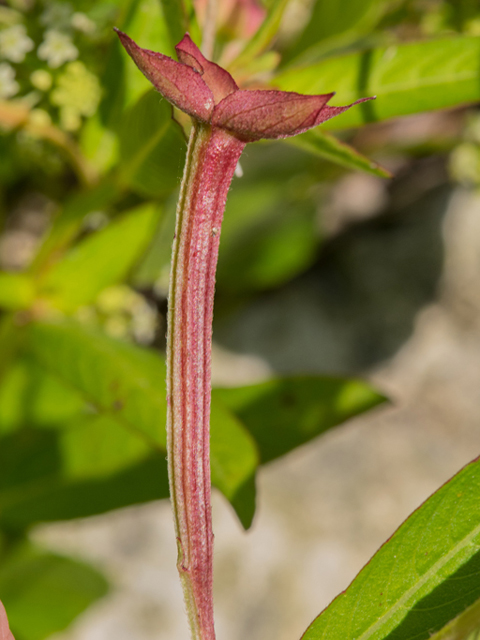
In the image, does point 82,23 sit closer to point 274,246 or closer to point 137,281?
point 137,281

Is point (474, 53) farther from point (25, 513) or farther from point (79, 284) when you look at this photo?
point (25, 513)

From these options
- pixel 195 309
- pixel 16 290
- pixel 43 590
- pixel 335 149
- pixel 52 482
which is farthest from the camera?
pixel 43 590

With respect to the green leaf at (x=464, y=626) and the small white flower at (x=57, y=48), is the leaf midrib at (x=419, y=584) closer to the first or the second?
the green leaf at (x=464, y=626)

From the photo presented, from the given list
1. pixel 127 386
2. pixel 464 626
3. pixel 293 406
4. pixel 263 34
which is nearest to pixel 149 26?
pixel 263 34

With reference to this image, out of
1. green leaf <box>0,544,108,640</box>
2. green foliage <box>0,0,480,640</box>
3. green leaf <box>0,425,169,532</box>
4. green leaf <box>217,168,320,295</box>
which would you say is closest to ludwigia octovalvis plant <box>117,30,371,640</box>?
green foliage <box>0,0,480,640</box>

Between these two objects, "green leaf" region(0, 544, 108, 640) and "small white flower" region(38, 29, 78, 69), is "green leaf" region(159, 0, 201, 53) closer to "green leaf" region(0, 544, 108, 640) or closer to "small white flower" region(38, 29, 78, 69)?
"small white flower" region(38, 29, 78, 69)

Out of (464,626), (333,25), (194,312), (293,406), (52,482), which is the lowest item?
(464,626)

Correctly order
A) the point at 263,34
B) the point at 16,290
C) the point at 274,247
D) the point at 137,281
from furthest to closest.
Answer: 1. the point at 274,247
2. the point at 137,281
3. the point at 16,290
4. the point at 263,34
